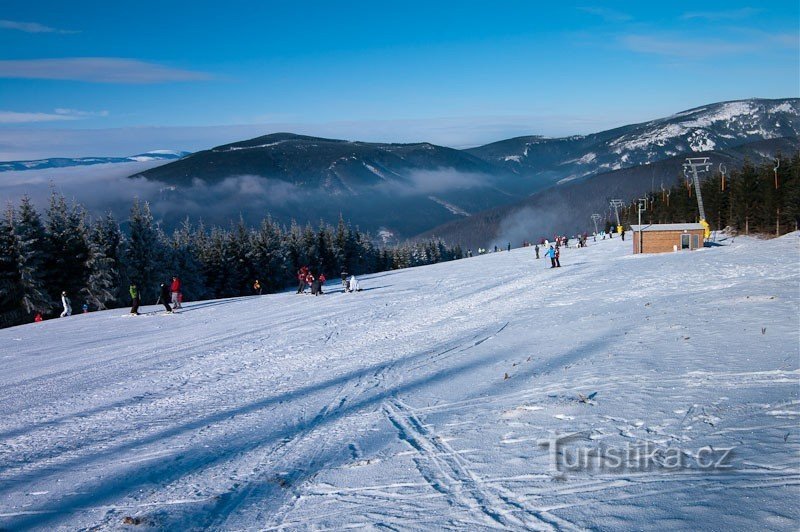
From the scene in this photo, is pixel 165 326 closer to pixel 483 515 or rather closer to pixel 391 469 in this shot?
pixel 391 469

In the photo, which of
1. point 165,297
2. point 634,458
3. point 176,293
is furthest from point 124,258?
point 634,458

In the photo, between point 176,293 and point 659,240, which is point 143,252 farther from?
point 659,240

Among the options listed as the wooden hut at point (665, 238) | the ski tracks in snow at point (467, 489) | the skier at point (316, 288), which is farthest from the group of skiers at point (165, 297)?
the wooden hut at point (665, 238)

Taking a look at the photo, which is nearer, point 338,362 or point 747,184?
point 338,362

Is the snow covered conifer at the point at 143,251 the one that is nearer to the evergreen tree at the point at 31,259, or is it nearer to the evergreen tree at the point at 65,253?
the evergreen tree at the point at 65,253

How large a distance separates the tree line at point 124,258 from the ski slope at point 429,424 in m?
26.4

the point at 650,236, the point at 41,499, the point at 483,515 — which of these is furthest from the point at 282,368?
the point at 650,236

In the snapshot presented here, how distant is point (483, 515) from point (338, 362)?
26.5 ft

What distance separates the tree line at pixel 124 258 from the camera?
37.8m

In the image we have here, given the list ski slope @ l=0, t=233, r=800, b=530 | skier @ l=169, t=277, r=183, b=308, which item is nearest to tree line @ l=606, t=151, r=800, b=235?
ski slope @ l=0, t=233, r=800, b=530

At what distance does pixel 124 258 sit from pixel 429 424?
4417cm

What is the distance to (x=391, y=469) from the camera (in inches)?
244

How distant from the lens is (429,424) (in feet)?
25.1

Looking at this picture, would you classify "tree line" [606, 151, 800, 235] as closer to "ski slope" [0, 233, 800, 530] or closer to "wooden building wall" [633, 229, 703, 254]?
"wooden building wall" [633, 229, 703, 254]
